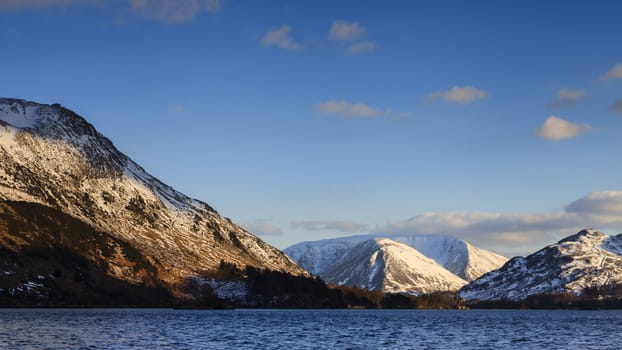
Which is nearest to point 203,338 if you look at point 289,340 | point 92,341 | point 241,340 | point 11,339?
point 241,340

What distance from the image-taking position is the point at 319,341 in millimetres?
154500

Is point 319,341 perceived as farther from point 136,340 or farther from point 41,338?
point 41,338

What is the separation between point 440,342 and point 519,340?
68.1ft

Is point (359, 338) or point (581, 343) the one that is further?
point (359, 338)

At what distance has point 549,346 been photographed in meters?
146

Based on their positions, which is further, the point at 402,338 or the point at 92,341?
the point at 402,338

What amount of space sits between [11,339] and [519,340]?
10522 centimetres

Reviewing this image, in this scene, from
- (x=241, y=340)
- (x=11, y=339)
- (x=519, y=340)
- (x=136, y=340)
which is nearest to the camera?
(x=11, y=339)

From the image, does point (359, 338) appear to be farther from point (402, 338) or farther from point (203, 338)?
point (203, 338)

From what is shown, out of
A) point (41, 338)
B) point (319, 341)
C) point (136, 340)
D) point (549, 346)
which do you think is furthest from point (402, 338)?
point (41, 338)

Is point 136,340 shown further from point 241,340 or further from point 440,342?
point 440,342

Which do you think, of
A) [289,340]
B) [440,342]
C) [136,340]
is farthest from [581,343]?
[136,340]

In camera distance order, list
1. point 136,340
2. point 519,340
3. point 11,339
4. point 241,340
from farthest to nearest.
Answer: point 519,340 < point 241,340 < point 136,340 < point 11,339

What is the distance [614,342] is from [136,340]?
98.5 m
